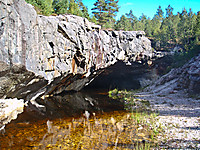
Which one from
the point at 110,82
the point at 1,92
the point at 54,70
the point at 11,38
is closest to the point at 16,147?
the point at 1,92

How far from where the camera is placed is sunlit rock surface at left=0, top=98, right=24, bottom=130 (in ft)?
41.1

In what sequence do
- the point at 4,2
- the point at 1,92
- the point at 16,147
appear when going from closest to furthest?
1. the point at 16,147
2. the point at 4,2
3. the point at 1,92

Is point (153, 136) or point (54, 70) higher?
point (54, 70)

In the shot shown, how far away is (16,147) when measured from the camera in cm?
866

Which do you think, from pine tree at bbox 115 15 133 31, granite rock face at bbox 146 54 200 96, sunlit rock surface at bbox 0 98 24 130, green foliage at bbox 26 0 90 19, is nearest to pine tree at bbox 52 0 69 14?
green foliage at bbox 26 0 90 19

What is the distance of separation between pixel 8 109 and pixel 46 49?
6.62 metres

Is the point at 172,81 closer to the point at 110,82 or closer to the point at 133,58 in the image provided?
the point at 133,58

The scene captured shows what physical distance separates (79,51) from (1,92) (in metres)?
12.1

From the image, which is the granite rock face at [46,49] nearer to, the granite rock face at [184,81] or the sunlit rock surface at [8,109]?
the sunlit rock surface at [8,109]

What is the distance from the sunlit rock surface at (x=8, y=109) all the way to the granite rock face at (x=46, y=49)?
0.65m

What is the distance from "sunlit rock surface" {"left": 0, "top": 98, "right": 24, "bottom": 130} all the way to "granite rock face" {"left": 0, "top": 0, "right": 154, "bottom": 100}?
2.15ft

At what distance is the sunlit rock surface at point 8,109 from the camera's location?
12.5 meters

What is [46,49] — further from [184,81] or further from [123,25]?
[123,25]

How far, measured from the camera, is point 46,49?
1672 centimetres
